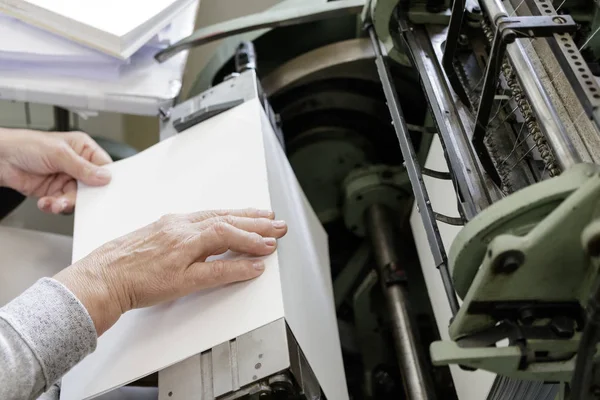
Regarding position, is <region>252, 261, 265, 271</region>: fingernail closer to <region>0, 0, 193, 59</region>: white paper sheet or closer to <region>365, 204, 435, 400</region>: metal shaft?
<region>365, 204, 435, 400</region>: metal shaft

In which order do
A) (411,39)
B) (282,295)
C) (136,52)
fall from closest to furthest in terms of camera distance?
(282,295) < (411,39) < (136,52)

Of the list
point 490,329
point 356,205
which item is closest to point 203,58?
point 356,205

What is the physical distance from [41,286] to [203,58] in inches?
53.5

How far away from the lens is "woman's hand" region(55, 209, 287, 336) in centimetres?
87

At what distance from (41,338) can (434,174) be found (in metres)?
0.63

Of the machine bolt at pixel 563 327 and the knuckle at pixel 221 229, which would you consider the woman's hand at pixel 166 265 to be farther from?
the machine bolt at pixel 563 327

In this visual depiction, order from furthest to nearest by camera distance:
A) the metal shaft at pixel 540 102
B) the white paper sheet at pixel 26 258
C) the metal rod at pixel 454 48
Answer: the white paper sheet at pixel 26 258
the metal rod at pixel 454 48
the metal shaft at pixel 540 102

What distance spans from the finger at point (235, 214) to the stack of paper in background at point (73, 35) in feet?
1.44

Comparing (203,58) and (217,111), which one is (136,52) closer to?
(217,111)

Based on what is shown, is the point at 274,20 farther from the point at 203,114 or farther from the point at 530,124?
the point at 530,124

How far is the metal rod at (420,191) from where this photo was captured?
2.75 ft

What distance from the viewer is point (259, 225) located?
91cm

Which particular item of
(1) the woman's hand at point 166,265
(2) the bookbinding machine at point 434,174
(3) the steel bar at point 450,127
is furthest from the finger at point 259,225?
(3) the steel bar at point 450,127

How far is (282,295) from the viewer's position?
2.75 ft
